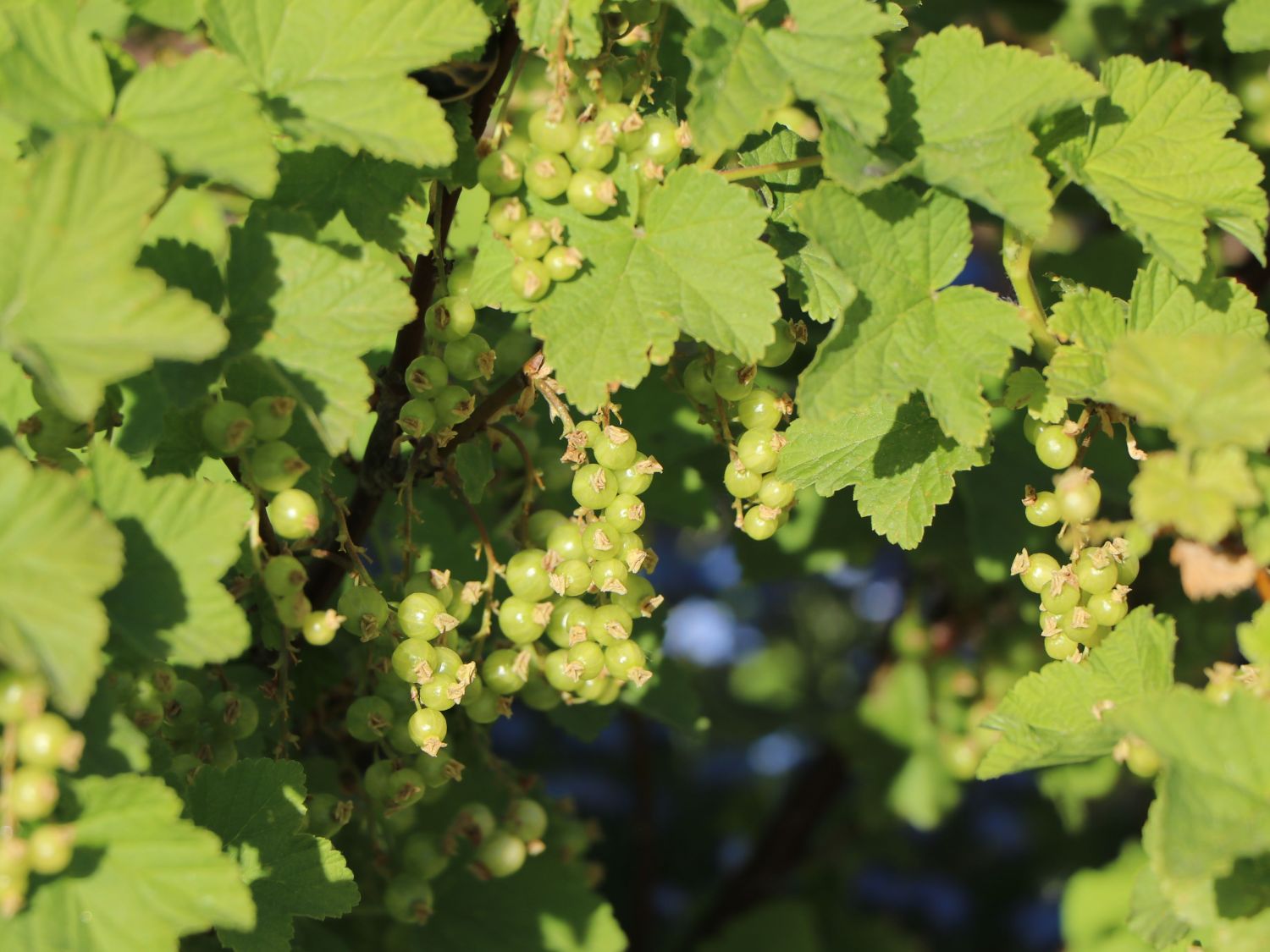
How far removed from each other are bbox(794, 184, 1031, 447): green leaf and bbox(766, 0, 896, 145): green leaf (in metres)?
0.09

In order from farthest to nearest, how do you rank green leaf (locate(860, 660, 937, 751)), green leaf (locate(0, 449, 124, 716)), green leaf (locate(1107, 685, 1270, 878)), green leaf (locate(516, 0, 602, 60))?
green leaf (locate(860, 660, 937, 751)) → green leaf (locate(516, 0, 602, 60)) → green leaf (locate(1107, 685, 1270, 878)) → green leaf (locate(0, 449, 124, 716))

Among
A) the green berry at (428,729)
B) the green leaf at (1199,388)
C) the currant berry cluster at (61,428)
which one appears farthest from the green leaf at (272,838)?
the green leaf at (1199,388)

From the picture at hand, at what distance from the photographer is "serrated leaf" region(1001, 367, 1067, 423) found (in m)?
1.36

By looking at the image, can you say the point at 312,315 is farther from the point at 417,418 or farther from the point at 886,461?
the point at 886,461

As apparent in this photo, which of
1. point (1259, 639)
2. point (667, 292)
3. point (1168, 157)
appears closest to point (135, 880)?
point (667, 292)

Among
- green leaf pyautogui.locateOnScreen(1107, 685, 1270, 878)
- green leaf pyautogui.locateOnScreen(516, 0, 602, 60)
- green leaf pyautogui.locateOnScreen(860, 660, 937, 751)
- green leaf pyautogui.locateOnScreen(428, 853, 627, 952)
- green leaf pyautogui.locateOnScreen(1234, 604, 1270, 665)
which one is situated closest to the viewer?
green leaf pyautogui.locateOnScreen(1107, 685, 1270, 878)

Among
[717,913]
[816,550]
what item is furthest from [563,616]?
[717,913]

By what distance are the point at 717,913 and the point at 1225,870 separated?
2.00 meters

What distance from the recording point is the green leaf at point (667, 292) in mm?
1253

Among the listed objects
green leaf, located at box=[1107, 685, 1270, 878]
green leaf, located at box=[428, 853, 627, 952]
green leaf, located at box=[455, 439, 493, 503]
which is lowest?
green leaf, located at box=[428, 853, 627, 952]

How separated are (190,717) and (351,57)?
0.70 metres

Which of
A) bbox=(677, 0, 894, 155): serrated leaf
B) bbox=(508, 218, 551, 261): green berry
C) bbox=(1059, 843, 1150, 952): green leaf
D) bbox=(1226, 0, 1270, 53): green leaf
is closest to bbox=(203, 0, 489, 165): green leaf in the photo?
bbox=(508, 218, 551, 261): green berry

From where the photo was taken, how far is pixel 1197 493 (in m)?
1.05

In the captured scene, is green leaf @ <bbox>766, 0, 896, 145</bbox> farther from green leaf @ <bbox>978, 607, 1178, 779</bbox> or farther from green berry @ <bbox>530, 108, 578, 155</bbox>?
green leaf @ <bbox>978, 607, 1178, 779</bbox>
